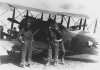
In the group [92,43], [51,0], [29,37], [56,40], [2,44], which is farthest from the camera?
[51,0]

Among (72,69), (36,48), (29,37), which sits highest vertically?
(29,37)

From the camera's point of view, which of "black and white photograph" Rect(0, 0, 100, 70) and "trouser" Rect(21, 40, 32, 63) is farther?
"black and white photograph" Rect(0, 0, 100, 70)

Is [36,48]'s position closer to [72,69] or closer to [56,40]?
[56,40]

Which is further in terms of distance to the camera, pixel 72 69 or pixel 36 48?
pixel 36 48

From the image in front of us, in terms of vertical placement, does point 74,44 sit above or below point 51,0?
below

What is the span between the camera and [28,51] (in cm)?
791

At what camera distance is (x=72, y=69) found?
7.98 m

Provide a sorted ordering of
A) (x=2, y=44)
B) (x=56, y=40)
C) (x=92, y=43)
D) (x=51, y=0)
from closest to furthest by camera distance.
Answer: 1. (x=56, y=40)
2. (x=92, y=43)
3. (x=2, y=44)
4. (x=51, y=0)

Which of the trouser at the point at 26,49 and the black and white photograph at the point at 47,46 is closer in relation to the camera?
the trouser at the point at 26,49

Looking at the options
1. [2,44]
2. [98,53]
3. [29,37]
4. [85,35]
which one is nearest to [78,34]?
[85,35]

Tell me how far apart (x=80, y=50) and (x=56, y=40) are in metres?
2.39

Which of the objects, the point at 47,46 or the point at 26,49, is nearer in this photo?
the point at 26,49

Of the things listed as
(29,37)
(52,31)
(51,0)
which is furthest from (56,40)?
(51,0)

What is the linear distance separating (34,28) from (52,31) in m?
2.33
